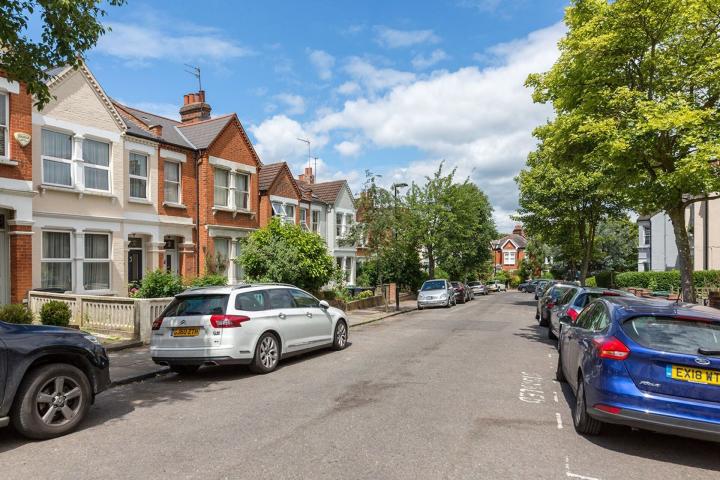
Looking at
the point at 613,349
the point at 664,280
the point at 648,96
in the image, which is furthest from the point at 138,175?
the point at 664,280

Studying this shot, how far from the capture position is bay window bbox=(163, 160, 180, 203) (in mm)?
19689

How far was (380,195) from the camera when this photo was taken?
76.8 ft

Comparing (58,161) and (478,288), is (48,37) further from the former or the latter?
(478,288)

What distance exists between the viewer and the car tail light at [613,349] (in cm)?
490

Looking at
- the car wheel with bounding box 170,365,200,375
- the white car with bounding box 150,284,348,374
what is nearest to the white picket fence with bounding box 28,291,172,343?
the car wheel with bounding box 170,365,200,375

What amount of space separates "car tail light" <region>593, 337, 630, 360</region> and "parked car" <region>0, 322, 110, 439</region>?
5.72 m

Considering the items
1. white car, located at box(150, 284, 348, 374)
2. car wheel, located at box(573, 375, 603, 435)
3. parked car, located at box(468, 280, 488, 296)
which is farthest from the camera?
parked car, located at box(468, 280, 488, 296)

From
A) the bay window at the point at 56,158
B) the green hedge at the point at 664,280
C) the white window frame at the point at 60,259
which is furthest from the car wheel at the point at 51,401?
the green hedge at the point at 664,280

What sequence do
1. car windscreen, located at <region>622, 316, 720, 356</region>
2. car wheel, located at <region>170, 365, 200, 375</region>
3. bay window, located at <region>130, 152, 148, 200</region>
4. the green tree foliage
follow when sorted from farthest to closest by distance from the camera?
the green tree foliage → bay window, located at <region>130, 152, 148, 200</region> → car wheel, located at <region>170, 365, 200, 375</region> → car windscreen, located at <region>622, 316, 720, 356</region>

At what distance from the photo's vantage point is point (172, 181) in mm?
19906

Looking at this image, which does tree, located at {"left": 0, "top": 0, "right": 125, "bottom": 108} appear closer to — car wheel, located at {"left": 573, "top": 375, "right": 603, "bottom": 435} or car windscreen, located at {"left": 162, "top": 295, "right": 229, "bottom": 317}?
car windscreen, located at {"left": 162, "top": 295, "right": 229, "bottom": 317}

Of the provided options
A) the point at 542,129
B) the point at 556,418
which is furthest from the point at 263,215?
the point at 556,418

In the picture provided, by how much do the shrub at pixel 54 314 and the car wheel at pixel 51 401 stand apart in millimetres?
6529

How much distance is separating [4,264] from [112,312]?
13.8ft
